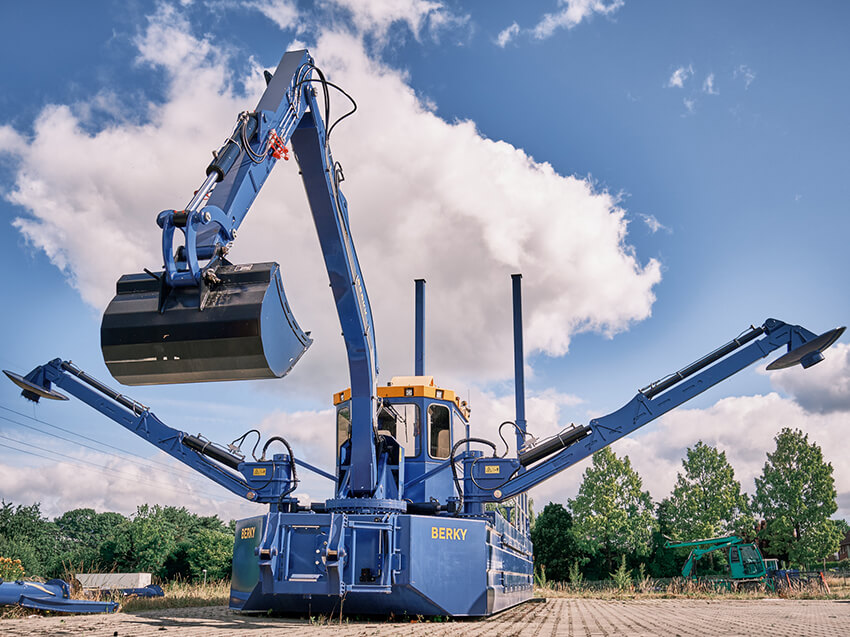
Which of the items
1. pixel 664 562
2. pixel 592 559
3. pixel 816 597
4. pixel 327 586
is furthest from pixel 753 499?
pixel 327 586

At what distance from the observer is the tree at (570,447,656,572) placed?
35.0 meters

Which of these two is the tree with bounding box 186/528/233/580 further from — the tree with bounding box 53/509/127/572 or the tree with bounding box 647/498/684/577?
the tree with bounding box 647/498/684/577

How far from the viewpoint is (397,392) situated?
11062 millimetres

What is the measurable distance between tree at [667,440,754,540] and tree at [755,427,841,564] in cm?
137

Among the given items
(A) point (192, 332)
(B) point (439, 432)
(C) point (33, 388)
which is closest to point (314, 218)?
(A) point (192, 332)

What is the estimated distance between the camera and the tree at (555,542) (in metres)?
37.5

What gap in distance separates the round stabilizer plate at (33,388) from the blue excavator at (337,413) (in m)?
0.03

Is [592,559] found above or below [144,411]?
below

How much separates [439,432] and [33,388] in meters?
8.29

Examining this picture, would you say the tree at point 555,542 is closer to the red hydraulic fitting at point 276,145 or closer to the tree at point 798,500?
the tree at point 798,500

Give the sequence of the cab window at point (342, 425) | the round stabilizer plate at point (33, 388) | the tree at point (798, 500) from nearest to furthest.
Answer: the cab window at point (342, 425) < the round stabilizer plate at point (33, 388) < the tree at point (798, 500)

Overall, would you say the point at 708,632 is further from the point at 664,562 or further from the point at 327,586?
the point at 664,562

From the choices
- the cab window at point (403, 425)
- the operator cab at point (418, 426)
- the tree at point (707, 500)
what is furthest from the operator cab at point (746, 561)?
the cab window at point (403, 425)

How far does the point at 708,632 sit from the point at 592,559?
3368 cm
